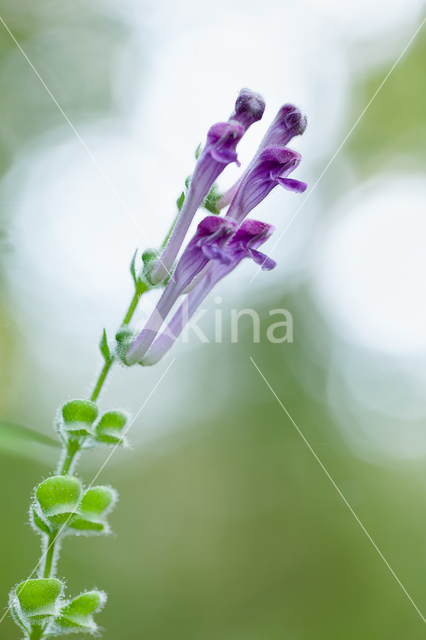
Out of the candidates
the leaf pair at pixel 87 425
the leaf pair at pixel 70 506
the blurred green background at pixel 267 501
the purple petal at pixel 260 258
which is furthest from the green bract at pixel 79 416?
the blurred green background at pixel 267 501

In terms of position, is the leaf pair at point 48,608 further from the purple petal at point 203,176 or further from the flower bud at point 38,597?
the purple petal at point 203,176

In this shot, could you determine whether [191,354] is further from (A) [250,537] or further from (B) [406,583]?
(B) [406,583]

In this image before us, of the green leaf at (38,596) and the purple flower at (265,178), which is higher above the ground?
the purple flower at (265,178)

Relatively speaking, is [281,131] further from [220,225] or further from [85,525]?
[85,525]

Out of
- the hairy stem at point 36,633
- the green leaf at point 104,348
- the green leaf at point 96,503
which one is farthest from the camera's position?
the green leaf at point 104,348

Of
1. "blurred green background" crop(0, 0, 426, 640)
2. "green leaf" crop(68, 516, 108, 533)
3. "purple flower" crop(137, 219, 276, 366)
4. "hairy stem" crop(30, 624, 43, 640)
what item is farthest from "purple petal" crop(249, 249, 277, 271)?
"blurred green background" crop(0, 0, 426, 640)

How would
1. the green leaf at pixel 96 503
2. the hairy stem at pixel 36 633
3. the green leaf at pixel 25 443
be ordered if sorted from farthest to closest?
the green leaf at pixel 96 503
the hairy stem at pixel 36 633
the green leaf at pixel 25 443
